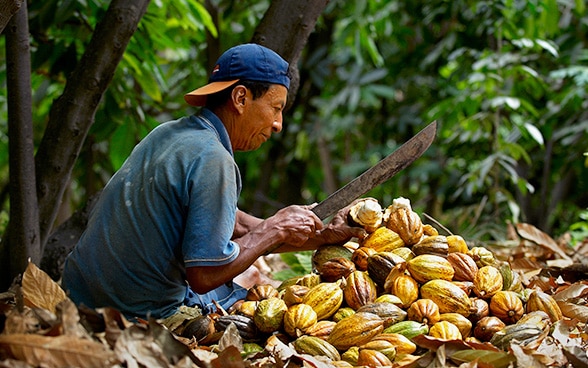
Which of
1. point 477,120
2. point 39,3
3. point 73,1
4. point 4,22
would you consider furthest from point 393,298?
point 477,120

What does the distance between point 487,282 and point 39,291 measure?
4.48 ft

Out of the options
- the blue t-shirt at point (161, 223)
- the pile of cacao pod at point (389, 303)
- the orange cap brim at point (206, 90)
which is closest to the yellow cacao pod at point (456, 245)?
the pile of cacao pod at point (389, 303)

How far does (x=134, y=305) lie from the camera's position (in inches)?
89.1

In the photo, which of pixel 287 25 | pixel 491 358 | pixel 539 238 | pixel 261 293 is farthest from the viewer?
pixel 539 238

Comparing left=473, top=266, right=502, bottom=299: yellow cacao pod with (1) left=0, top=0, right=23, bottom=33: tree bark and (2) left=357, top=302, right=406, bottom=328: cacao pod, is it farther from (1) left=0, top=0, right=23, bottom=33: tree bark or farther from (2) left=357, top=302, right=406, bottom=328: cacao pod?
(1) left=0, top=0, right=23, bottom=33: tree bark

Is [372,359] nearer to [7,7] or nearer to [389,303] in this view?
[389,303]

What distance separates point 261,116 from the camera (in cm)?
232

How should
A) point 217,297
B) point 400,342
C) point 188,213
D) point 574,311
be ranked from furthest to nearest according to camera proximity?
point 217,297 < point 574,311 < point 188,213 < point 400,342

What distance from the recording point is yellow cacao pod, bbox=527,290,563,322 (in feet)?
7.39

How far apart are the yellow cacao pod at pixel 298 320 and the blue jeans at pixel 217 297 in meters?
0.37

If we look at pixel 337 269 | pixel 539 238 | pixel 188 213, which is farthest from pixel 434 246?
pixel 539 238

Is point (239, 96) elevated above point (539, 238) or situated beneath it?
elevated above

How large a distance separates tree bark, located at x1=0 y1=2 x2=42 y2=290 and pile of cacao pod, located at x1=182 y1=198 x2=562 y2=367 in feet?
3.05

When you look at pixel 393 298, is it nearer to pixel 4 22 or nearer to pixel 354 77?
pixel 4 22
